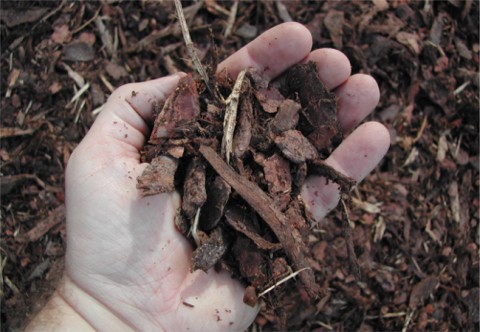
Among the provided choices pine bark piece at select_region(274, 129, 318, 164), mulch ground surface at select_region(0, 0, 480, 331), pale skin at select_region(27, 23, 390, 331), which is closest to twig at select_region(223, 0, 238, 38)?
mulch ground surface at select_region(0, 0, 480, 331)

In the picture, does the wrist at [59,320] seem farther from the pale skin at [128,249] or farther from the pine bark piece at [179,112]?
the pine bark piece at [179,112]

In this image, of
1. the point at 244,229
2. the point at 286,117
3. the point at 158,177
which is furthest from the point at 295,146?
the point at 158,177

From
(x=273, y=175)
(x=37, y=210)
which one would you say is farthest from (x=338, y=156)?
(x=37, y=210)

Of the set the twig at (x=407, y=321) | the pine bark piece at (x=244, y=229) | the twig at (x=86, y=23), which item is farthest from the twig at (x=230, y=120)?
the twig at (x=407, y=321)

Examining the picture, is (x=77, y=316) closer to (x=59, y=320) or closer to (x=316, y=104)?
(x=59, y=320)

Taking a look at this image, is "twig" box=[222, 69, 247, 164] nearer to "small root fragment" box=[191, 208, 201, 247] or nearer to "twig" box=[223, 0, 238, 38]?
"small root fragment" box=[191, 208, 201, 247]
